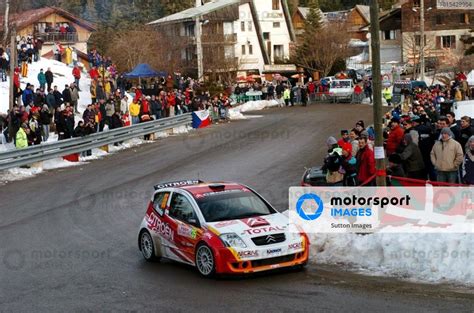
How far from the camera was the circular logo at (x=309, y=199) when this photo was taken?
15031 mm

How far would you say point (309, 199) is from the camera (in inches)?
606

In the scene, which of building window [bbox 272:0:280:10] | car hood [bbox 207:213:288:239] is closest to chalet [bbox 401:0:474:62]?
building window [bbox 272:0:280:10]

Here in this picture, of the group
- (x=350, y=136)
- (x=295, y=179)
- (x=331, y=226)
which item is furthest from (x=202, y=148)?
(x=331, y=226)

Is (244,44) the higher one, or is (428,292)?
(244,44)

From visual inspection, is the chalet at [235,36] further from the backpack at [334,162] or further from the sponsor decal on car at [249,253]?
the sponsor decal on car at [249,253]

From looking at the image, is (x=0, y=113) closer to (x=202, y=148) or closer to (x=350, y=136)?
(x=202, y=148)

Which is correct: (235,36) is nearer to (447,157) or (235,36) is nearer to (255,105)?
(255,105)

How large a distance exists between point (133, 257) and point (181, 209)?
5.32 feet

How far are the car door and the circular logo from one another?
260 centimetres

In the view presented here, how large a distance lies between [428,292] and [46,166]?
18.9 meters

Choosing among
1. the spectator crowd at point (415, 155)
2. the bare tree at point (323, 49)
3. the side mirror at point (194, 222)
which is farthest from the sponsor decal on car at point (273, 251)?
the bare tree at point (323, 49)

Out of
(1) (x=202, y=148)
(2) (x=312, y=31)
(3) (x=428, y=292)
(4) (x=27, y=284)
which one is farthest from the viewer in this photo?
(2) (x=312, y=31)

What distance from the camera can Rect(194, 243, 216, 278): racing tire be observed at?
12562 millimetres

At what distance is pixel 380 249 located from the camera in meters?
13.1
